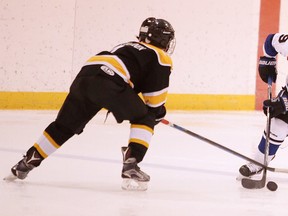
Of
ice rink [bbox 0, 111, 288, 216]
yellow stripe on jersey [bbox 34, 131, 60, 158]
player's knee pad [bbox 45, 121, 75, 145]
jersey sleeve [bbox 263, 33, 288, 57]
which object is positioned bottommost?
ice rink [bbox 0, 111, 288, 216]

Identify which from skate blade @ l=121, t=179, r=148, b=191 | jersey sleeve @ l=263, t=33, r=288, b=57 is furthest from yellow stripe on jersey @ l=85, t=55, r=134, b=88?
→ jersey sleeve @ l=263, t=33, r=288, b=57

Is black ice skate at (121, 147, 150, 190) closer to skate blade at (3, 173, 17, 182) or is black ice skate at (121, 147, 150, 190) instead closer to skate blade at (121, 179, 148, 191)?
skate blade at (121, 179, 148, 191)

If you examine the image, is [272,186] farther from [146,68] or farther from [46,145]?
[46,145]

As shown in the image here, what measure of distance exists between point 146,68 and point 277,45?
805mm

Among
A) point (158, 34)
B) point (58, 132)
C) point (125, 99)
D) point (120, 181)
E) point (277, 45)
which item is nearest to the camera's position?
point (125, 99)

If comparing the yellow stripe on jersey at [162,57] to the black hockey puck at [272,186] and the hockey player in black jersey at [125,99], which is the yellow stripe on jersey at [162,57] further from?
the black hockey puck at [272,186]

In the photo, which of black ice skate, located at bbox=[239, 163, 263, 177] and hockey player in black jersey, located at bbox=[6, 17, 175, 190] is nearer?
hockey player in black jersey, located at bbox=[6, 17, 175, 190]

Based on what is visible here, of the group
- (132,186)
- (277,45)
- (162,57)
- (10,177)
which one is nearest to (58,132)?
(10,177)

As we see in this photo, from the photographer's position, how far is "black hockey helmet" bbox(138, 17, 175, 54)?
3721mm

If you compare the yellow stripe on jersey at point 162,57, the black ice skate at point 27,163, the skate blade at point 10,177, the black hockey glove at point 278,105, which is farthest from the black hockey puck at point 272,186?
the skate blade at point 10,177

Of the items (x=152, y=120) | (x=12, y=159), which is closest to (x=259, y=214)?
(x=152, y=120)

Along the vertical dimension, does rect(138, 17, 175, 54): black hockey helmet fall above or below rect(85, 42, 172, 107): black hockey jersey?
above

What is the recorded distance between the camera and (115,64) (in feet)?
11.8

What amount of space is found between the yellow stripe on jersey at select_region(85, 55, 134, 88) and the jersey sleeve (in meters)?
0.85
